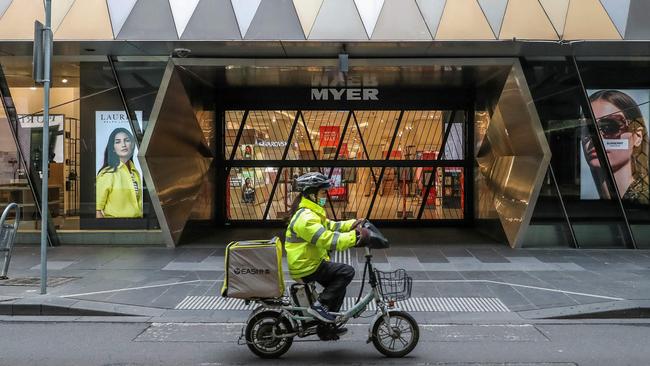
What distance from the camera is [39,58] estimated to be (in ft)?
27.4

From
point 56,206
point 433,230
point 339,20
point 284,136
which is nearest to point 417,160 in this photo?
point 433,230

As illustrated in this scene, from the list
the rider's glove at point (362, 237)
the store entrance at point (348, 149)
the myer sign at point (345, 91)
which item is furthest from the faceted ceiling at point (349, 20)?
the rider's glove at point (362, 237)

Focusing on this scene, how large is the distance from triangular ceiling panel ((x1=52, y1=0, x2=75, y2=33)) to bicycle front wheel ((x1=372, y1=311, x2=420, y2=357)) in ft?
30.5

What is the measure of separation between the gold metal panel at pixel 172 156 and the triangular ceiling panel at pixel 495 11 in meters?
6.44

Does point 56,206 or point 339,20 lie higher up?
point 339,20

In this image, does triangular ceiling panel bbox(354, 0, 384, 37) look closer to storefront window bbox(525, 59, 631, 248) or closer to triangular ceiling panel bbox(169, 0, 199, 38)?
triangular ceiling panel bbox(169, 0, 199, 38)

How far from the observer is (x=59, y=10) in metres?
11.6

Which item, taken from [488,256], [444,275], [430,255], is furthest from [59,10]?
[488,256]

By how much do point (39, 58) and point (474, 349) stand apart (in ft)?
23.1

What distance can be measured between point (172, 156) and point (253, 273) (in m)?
8.62

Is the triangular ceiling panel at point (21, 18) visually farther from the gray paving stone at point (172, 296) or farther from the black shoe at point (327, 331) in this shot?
the black shoe at point (327, 331)

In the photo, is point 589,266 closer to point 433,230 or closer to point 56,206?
point 433,230

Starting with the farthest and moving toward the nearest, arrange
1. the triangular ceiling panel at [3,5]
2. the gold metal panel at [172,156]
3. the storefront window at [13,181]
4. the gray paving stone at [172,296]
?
the storefront window at [13,181] → the gold metal panel at [172,156] → the triangular ceiling panel at [3,5] → the gray paving stone at [172,296]

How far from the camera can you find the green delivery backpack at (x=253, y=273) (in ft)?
18.2
